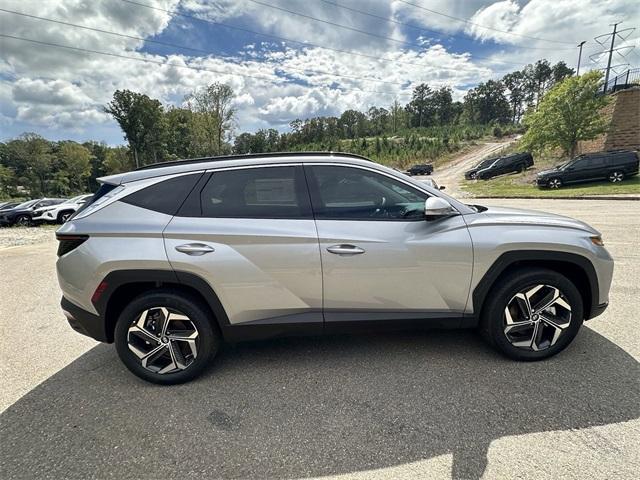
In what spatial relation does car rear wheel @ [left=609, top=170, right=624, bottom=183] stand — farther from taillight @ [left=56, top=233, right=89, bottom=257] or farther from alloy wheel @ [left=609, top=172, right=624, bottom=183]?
taillight @ [left=56, top=233, right=89, bottom=257]

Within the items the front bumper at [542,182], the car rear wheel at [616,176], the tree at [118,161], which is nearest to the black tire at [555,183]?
the front bumper at [542,182]

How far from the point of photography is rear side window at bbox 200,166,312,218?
8.28 feet

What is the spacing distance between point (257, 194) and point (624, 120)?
28958mm

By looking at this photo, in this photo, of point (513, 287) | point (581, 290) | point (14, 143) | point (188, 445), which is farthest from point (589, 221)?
point (14, 143)

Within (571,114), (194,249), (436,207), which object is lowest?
(194,249)

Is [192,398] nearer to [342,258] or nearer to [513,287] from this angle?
[342,258]

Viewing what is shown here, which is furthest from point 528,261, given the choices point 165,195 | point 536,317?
point 165,195

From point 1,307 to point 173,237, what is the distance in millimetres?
3987

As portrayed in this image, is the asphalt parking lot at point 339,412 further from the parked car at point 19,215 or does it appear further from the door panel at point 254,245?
the parked car at point 19,215

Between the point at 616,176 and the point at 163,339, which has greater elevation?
the point at 616,176

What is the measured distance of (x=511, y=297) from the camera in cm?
262

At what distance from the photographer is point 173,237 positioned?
95.5 inches

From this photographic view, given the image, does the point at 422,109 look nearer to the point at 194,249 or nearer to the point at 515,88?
the point at 515,88

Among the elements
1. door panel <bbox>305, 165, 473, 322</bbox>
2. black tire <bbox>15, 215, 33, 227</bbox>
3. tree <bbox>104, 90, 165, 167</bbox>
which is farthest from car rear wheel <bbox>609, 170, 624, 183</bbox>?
tree <bbox>104, 90, 165, 167</bbox>
